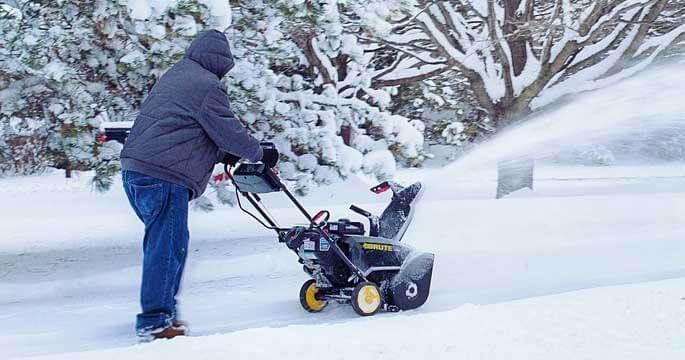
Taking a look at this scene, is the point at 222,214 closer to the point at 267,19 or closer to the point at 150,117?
the point at 267,19

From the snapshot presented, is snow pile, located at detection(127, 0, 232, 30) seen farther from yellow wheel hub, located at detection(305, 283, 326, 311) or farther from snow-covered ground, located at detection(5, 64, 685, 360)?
yellow wheel hub, located at detection(305, 283, 326, 311)

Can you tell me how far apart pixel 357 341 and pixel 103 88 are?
4.35 metres

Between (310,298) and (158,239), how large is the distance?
1505 millimetres

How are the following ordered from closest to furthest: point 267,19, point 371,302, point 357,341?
point 357,341
point 371,302
point 267,19

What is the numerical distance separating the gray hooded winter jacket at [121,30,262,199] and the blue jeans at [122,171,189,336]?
0.07 meters

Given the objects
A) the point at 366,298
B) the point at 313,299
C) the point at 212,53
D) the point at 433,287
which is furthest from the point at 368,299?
the point at 212,53

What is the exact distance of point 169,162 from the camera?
4398 mm

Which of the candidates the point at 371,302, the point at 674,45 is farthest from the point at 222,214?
the point at 674,45

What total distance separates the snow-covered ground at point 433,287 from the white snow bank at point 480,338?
0.01 metres

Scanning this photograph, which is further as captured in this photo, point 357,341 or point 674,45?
point 674,45

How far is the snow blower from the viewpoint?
Answer: 521 cm

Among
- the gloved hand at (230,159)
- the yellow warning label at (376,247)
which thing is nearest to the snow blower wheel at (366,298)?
the yellow warning label at (376,247)

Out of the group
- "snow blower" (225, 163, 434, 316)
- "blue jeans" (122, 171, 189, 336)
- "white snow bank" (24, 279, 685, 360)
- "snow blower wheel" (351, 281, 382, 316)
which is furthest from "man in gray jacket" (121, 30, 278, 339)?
"snow blower wheel" (351, 281, 382, 316)

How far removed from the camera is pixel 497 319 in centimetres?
439
